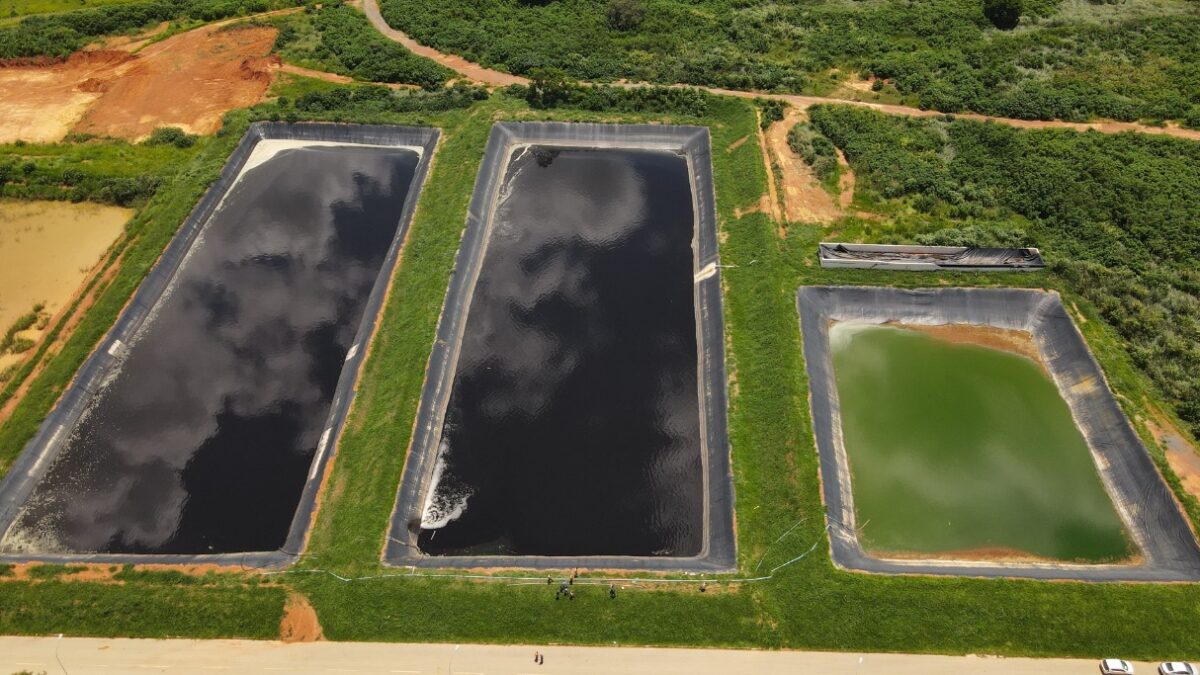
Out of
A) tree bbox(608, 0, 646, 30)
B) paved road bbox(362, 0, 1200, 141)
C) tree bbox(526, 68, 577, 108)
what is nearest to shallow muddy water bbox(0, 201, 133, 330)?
paved road bbox(362, 0, 1200, 141)

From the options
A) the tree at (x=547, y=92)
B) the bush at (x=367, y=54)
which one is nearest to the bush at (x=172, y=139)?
the bush at (x=367, y=54)

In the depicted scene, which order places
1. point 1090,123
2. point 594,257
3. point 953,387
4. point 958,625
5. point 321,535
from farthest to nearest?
1. point 1090,123
2. point 594,257
3. point 953,387
4. point 321,535
5. point 958,625

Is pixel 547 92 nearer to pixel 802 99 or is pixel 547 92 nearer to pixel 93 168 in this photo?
pixel 802 99

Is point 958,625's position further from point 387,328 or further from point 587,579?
point 387,328

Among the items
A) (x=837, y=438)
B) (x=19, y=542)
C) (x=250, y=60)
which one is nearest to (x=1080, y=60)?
(x=837, y=438)

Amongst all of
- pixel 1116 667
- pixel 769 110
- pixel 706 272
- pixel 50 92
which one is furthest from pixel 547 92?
pixel 1116 667

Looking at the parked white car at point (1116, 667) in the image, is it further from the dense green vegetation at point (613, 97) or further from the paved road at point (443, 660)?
the dense green vegetation at point (613, 97)
